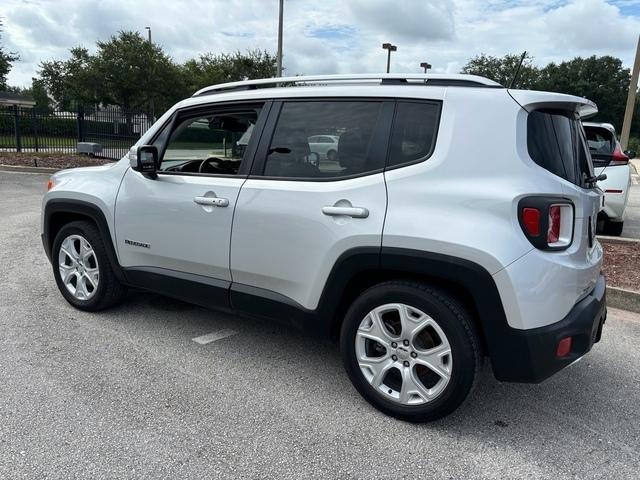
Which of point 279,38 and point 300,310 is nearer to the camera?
point 300,310

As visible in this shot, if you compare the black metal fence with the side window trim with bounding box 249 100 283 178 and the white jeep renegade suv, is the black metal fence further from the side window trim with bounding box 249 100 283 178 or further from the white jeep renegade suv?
the side window trim with bounding box 249 100 283 178

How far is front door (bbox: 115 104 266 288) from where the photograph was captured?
347 cm

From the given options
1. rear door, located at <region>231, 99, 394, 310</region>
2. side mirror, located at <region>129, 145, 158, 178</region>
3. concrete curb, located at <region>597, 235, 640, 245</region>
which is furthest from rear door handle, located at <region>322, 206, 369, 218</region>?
concrete curb, located at <region>597, 235, 640, 245</region>

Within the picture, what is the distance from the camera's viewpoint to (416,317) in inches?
110

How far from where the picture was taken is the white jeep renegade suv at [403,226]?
2.58 meters

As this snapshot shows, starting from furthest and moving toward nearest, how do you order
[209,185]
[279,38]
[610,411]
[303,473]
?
1. [279,38]
2. [209,185]
3. [610,411]
4. [303,473]

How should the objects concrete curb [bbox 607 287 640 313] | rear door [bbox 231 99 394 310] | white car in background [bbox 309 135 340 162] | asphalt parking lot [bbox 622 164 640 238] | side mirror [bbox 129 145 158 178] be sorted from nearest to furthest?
rear door [bbox 231 99 394 310]
white car in background [bbox 309 135 340 162]
side mirror [bbox 129 145 158 178]
concrete curb [bbox 607 287 640 313]
asphalt parking lot [bbox 622 164 640 238]

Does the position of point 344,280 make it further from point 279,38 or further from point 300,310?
point 279,38

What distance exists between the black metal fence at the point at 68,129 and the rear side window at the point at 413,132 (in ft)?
50.2

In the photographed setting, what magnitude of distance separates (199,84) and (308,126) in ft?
127

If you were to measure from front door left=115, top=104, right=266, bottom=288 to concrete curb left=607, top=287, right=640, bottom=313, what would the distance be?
3.73 m

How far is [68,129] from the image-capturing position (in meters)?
Result: 18.5

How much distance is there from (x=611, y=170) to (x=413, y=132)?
584cm

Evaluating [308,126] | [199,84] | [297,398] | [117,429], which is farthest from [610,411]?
[199,84]
